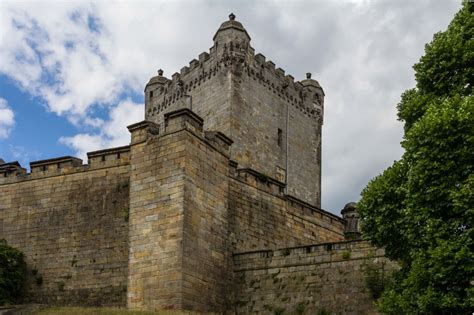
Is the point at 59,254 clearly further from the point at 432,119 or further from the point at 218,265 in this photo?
the point at 432,119

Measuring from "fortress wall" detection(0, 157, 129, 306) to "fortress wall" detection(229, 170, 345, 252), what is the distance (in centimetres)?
421

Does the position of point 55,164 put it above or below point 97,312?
above

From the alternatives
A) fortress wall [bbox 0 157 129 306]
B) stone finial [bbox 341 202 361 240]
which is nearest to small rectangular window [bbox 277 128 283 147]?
stone finial [bbox 341 202 361 240]

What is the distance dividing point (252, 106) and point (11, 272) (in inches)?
625

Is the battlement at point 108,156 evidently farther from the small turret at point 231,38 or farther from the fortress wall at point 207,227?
the small turret at point 231,38

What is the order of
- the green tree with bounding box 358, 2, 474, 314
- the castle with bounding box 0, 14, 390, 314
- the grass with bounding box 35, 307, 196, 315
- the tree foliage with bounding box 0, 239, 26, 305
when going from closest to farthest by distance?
the green tree with bounding box 358, 2, 474, 314 < the grass with bounding box 35, 307, 196, 315 < the castle with bounding box 0, 14, 390, 314 < the tree foliage with bounding box 0, 239, 26, 305

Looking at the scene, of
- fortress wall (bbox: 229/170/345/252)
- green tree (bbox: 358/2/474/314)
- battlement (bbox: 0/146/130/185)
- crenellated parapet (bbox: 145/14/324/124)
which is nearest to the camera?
green tree (bbox: 358/2/474/314)

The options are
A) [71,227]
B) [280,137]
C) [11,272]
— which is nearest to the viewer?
[11,272]

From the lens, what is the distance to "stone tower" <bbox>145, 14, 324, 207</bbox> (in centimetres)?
3672

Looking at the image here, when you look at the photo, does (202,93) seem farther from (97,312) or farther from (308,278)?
(97,312)

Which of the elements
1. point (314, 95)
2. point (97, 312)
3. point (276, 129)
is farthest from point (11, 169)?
point (314, 95)

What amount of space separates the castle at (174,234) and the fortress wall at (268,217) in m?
0.05

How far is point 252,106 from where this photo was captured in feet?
123

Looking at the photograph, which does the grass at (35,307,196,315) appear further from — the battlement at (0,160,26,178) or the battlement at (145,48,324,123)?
the battlement at (145,48,324,123)
